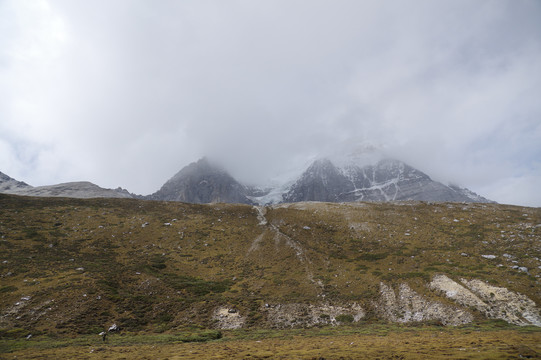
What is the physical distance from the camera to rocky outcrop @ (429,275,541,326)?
34.0 meters

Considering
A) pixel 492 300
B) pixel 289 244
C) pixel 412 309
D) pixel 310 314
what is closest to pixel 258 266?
pixel 289 244

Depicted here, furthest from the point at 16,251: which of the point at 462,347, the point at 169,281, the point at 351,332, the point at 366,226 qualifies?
the point at 366,226

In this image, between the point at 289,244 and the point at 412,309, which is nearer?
the point at 412,309

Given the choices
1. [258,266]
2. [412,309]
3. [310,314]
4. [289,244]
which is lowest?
[310,314]

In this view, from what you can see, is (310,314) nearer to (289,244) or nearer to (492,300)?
(289,244)

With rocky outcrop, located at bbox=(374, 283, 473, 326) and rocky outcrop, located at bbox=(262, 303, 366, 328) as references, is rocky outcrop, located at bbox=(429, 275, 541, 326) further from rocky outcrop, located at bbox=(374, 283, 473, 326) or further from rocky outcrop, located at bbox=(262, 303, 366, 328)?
rocky outcrop, located at bbox=(262, 303, 366, 328)

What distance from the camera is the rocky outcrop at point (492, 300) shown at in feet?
112

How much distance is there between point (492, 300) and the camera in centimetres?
3759

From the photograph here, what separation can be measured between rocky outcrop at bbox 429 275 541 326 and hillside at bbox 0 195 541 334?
0.20 m

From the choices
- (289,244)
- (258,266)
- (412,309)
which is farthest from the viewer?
(289,244)

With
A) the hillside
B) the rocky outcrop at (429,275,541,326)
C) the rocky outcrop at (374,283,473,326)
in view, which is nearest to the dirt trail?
the hillside

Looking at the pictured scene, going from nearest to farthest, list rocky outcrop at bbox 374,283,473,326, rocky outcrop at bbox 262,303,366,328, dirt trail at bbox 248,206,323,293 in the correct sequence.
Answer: rocky outcrop at bbox 374,283,473,326
rocky outcrop at bbox 262,303,366,328
dirt trail at bbox 248,206,323,293

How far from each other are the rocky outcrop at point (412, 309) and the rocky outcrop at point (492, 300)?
2831mm

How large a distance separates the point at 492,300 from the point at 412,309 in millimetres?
11252
